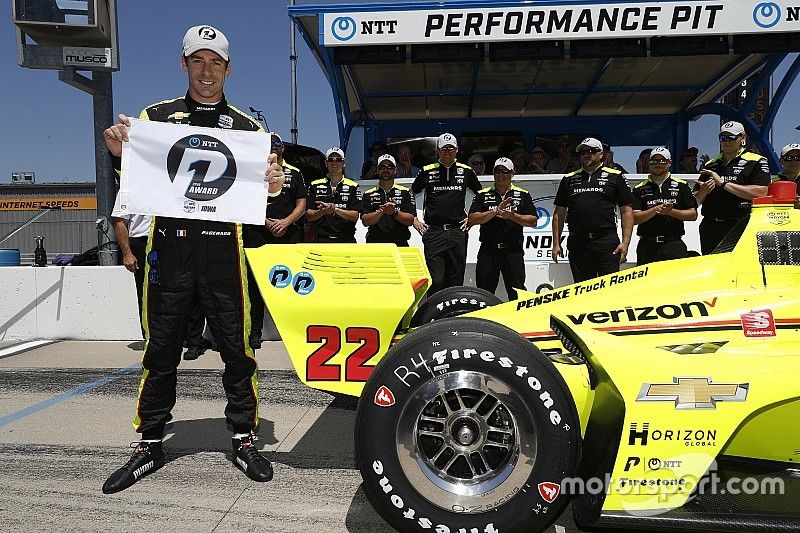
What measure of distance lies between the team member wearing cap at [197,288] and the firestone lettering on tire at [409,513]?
39.8 inches

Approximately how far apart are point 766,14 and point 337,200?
6254 mm

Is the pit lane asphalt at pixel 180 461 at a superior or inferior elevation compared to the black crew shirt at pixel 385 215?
inferior

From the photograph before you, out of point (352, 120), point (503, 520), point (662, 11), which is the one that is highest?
point (662, 11)

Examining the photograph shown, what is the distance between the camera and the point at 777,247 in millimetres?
2773

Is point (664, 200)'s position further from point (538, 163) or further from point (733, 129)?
point (538, 163)

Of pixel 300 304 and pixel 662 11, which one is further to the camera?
pixel 662 11

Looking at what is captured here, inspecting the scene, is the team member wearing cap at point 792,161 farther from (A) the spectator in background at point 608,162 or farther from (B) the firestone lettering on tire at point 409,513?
(B) the firestone lettering on tire at point 409,513

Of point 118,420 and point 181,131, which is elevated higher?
point 181,131

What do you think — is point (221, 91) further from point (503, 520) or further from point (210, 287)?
point (503, 520)

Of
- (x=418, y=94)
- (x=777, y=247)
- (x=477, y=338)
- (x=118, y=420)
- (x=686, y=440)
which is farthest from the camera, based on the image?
(x=418, y=94)

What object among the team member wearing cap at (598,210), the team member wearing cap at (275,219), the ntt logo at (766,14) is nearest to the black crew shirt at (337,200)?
the team member wearing cap at (275,219)

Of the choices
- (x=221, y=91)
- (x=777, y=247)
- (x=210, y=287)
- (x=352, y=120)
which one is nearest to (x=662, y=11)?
(x=352, y=120)

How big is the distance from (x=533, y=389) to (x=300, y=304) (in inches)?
51.0

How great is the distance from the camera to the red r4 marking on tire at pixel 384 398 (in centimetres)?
218
